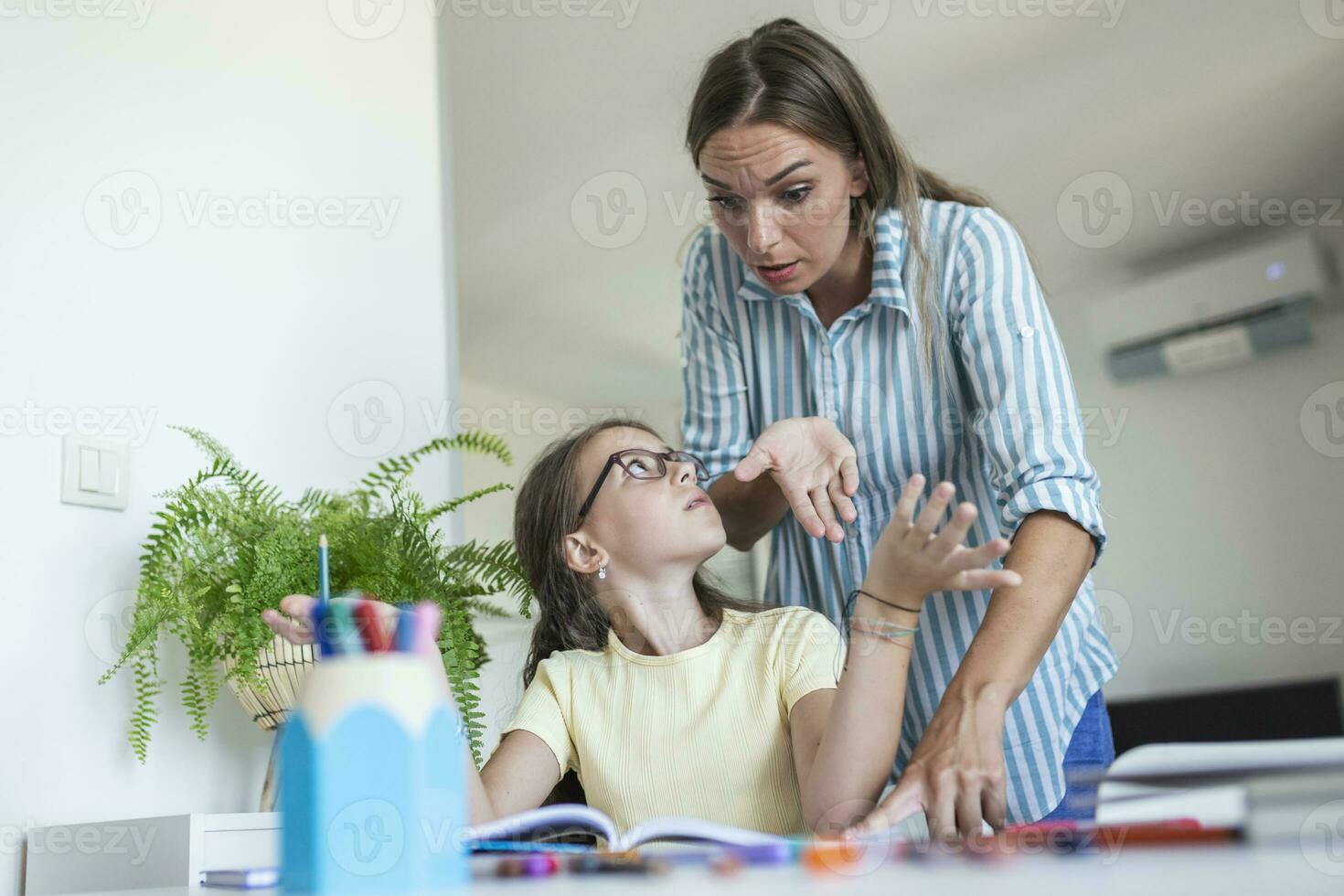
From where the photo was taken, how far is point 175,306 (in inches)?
69.1

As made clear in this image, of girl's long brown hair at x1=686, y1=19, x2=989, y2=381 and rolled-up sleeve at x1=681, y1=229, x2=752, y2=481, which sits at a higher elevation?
girl's long brown hair at x1=686, y1=19, x2=989, y2=381

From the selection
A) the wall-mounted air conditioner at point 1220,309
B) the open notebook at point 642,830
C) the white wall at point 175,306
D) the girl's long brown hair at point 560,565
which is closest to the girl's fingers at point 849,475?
the girl's long brown hair at point 560,565

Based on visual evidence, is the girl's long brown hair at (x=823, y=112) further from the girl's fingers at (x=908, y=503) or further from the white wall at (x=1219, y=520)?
the white wall at (x=1219, y=520)

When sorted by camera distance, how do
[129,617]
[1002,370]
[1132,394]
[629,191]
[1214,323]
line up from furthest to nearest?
[1132,394], [1214,323], [629,191], [129,617], [1002,370]

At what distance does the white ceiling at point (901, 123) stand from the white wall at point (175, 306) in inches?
41.6

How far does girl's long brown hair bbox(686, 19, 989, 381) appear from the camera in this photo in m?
1.43

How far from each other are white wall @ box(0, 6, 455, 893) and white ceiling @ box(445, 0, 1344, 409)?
1.06m

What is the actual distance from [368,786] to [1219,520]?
525 centimetres

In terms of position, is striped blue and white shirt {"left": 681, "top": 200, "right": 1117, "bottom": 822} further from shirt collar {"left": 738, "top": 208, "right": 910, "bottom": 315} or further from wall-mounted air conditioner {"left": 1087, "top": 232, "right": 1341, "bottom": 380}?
wall-mounted air conditioner {"left": 1087, "top": 232, "right": 1341, "bottom": 380}

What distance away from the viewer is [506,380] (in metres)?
4.41

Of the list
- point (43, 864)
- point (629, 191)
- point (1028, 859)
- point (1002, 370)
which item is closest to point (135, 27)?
point (43, 864)

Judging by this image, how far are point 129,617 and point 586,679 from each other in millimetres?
665

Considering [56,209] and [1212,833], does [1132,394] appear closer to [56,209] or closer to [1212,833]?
[56,209]

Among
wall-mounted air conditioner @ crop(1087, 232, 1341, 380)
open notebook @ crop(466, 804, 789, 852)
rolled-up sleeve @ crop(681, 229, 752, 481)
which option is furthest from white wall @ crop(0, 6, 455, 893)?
wall-mounted air conditioner @ crop(1087, 232, 1341, 380)
